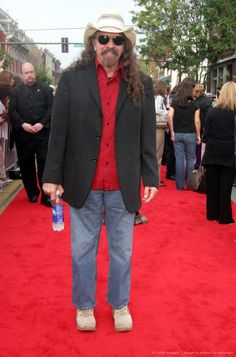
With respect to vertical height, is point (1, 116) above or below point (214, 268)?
above

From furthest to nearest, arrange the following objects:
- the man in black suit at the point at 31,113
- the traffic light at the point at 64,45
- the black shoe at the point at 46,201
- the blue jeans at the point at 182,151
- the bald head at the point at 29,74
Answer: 1. the traffic light at the point at 64,45
2. the blue jeans at the point at 182,151
3. the black shoe at the point at 46,201
4. the man in black suit at the point at 31,113
5. the bald head at the point at 29,74

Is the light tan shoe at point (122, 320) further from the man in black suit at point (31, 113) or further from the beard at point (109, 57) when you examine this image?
the man in black suit at point (31, 113)

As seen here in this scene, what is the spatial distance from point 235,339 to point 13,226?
350 centimetres

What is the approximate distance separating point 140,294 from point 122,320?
2.08ft

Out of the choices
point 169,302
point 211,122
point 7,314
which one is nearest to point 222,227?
point 211,122

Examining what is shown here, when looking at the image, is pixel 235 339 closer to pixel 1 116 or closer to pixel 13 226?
pixel 13 226

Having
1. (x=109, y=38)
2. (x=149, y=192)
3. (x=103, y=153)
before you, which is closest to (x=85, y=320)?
(x=149, y=192)

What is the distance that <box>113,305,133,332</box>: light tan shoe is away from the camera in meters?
3.24

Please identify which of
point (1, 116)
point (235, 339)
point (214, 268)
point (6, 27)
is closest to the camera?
point (235, 339)

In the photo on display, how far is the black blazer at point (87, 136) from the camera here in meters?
2.89

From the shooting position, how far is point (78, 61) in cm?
300

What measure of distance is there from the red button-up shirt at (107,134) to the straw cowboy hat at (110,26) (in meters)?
0.20

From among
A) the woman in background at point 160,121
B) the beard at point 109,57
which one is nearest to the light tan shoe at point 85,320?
the beard at point 109,57

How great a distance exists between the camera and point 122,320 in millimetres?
3262
